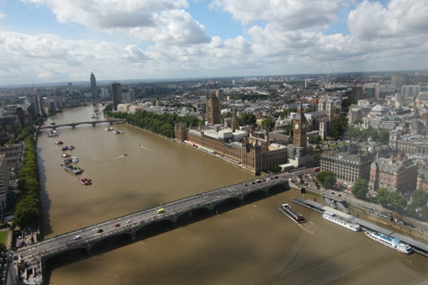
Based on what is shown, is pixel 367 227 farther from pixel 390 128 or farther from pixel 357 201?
pixel 390 128

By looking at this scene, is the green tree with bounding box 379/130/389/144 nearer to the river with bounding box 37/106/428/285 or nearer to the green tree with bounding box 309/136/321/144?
the green tree with bounding box 309/136/321/144

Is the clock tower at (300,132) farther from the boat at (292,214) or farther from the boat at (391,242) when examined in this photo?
the boat at (391,242)

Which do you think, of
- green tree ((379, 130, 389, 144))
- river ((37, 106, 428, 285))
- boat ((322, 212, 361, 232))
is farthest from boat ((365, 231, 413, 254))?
green tree ((379, 130, 389, 144))

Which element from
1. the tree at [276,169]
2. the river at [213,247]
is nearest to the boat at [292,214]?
the river at [213,247]

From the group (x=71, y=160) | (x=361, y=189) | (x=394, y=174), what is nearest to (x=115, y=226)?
(x=361, y=189)

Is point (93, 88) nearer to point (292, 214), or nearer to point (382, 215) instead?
point (292, 214)

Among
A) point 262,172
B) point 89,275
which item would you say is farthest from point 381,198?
point 89,275

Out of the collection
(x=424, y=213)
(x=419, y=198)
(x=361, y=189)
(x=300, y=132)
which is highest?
(x=300, y=132)
